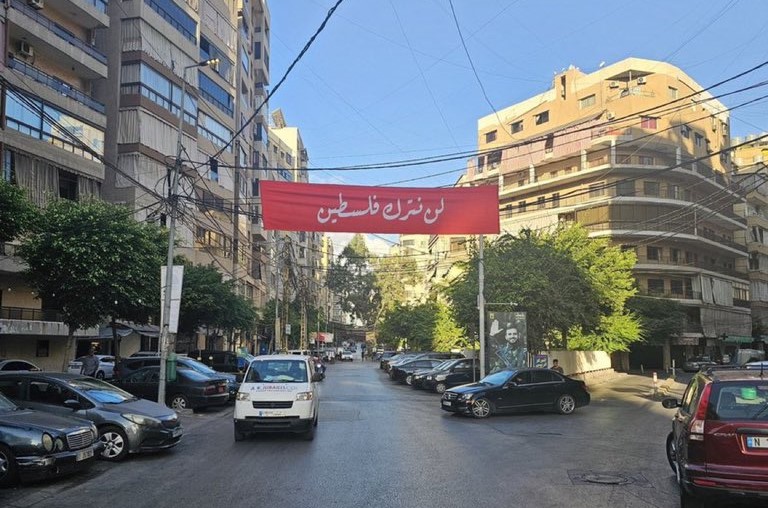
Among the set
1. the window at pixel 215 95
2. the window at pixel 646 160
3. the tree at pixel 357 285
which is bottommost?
the tree at pixel 357 285

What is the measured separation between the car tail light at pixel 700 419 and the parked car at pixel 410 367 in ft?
85.3

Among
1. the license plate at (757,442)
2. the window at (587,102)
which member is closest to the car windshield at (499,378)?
the license plate at (757,442)

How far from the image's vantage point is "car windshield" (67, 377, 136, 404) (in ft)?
37.3

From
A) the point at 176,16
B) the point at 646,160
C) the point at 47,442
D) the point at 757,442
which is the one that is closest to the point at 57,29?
the point at 176,16

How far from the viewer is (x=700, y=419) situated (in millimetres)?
6672

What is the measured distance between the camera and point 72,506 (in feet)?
25.2

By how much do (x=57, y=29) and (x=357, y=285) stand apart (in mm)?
82485

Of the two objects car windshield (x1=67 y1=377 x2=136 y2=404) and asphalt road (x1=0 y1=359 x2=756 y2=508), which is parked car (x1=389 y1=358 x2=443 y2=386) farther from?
car windshield (x1=67 y1=377 x2=136 y2=404)

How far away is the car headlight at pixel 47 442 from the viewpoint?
866 cm

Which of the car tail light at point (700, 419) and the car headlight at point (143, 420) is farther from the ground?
the car tail light at point (700, 419)

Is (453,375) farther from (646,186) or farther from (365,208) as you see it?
(646,186)

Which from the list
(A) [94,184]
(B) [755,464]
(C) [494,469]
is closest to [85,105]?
(A) [94,184]

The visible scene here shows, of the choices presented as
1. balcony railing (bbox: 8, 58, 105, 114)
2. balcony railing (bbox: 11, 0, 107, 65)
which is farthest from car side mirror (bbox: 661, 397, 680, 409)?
balcony railing (bbox: 11, 0, 107, 65)

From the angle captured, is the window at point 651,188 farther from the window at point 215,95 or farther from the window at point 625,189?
the window at point 215,95
